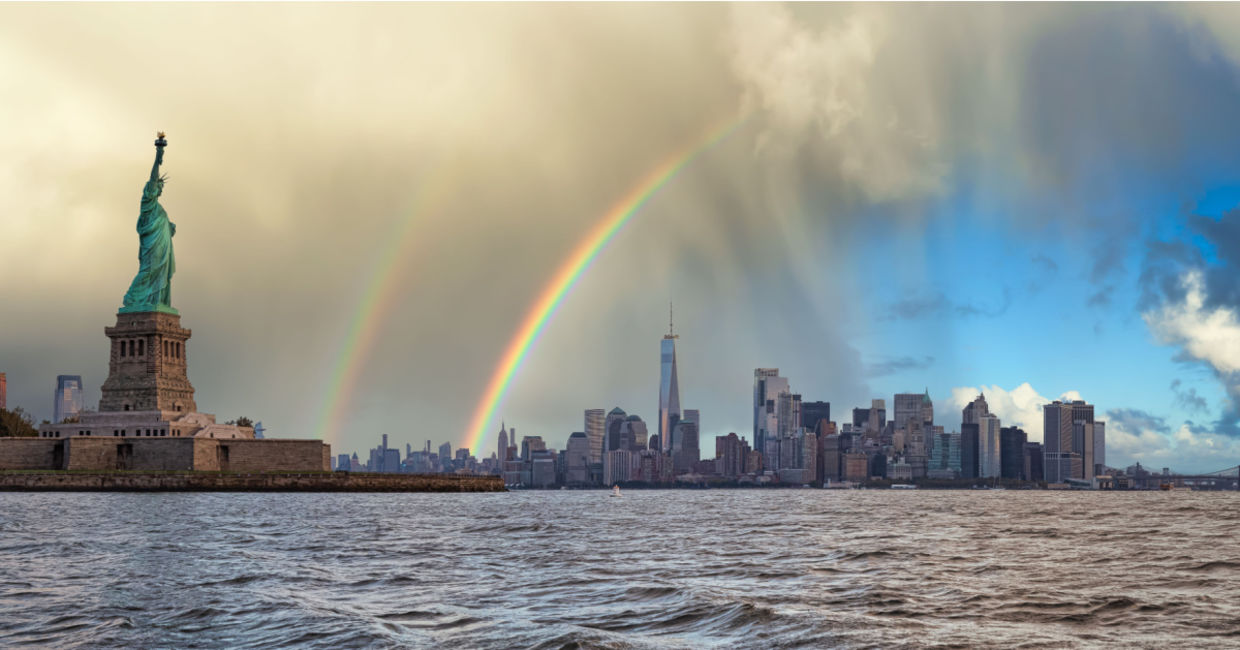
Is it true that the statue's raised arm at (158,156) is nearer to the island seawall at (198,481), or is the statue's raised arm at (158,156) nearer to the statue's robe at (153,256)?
the statue's robe at (153,256)

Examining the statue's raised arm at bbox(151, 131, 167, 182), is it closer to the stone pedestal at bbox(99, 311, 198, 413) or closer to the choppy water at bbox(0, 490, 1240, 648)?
the stone pedestal at bbox(99, 311, 198, 413)

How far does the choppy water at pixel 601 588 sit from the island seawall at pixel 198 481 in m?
64.1

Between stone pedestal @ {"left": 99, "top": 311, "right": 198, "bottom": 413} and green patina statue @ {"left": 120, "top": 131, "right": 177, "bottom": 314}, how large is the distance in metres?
2.17

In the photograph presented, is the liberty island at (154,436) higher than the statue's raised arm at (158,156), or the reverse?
the statue's raised arm at (158,156)

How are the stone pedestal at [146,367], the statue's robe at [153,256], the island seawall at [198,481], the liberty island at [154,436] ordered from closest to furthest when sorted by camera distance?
the island seawall at [198,481] → the liberty island at [154,436] → the stone pedestal at [146,367] → the statue's robe at [153,256]

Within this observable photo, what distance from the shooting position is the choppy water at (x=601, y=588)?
25.4 meters

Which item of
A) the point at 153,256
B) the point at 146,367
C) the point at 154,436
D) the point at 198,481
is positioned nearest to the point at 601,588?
the point at 198,481

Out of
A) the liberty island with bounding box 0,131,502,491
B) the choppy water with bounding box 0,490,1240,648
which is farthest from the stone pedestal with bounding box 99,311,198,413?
the choppy water with bounding box 0,490,1240,648

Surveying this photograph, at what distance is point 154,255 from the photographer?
150m

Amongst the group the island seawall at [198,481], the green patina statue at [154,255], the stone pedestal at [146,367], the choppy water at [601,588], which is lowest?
the island seawall at [198,481]

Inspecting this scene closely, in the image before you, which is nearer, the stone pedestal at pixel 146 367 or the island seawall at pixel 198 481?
the island seawall at pixel 198 481

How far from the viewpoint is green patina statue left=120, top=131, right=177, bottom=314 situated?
14688 cm

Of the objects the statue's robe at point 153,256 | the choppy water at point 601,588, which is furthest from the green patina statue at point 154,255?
the choppy water at point 601,588

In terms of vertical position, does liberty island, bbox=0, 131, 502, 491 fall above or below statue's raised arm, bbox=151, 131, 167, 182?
below
